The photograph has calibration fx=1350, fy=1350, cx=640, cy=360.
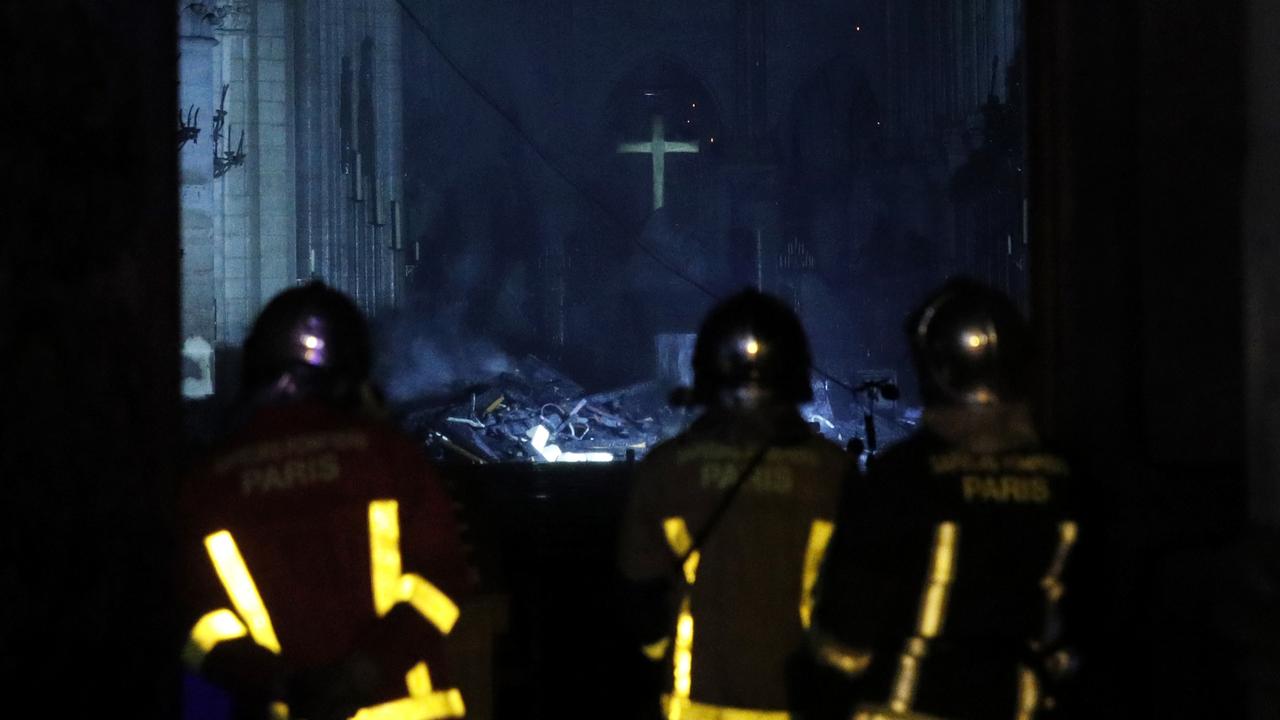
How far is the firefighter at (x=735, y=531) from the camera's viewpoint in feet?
11.3

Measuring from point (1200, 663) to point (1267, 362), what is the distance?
151 cm

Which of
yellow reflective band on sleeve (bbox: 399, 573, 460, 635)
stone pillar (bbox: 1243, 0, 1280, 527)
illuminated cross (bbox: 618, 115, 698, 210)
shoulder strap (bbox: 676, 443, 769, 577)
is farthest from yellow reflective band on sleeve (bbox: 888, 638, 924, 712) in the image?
illuminated cross (bbox: 618, 115, 698, 210)

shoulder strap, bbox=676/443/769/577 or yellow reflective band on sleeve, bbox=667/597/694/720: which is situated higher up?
shoulder strap, bbox=676/443/769/577

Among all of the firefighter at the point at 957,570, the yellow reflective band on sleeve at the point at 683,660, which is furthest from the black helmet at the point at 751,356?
the firefighter at the point at 957,570

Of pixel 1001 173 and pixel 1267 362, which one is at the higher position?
pixel 1001 173

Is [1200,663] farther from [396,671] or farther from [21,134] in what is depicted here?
[21,134]

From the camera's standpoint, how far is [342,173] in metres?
23.7

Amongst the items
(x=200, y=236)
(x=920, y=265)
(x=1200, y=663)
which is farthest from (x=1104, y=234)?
(x=920, y=265)

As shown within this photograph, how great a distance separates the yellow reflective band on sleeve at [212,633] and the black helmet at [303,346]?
1.67ft

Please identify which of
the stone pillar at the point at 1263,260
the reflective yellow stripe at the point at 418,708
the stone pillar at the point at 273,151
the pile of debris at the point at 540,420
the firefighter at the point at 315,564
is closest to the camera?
the firefighter at the point at 315,564

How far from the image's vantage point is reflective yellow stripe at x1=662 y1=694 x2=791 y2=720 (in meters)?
3.52

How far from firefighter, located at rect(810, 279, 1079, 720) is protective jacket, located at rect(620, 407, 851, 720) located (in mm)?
497

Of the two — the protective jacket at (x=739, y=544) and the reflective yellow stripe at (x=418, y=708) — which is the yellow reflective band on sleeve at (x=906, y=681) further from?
the reflective yellow stripe at (x=418, y=708)

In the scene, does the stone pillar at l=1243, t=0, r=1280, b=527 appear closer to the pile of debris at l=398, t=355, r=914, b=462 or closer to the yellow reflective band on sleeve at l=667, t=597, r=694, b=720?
the yellow reflective band on sleeve at l=667, t=597, r=694, b=720
